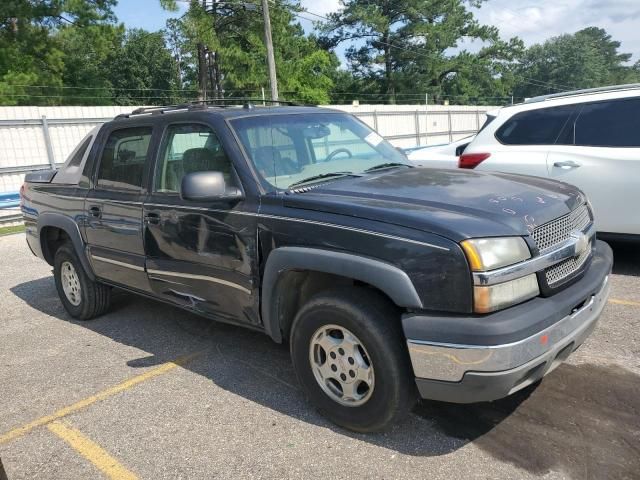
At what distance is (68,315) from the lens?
569 cm

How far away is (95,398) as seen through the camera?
3.86 metres

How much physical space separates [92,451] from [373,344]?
1.76m

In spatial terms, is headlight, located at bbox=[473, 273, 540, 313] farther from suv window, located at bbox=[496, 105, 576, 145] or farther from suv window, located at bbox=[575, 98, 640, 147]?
suv window, located at bbox=[496, 105, 576, 145]

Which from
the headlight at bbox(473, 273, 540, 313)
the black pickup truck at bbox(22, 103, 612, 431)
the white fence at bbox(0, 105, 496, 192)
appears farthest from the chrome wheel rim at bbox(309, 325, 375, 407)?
the white fence at bbox(0, 105, 496, 192)

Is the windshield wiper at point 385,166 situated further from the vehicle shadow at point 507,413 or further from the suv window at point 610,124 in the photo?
the suv window at point 610,124

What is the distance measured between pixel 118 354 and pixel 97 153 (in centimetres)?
172

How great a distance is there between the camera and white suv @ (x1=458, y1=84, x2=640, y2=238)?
17.4 ft

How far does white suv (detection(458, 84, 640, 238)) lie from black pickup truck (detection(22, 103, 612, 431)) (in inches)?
77.6

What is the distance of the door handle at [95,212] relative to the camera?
15.3 ft

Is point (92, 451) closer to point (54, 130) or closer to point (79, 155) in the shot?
point (79, 155)

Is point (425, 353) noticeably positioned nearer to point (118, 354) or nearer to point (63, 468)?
point (63, 468)

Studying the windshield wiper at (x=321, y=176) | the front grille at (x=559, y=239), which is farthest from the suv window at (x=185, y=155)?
the front grille at (x=559, y=239)

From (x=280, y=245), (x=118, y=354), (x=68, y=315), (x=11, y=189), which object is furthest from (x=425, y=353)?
(x=11, y=189)

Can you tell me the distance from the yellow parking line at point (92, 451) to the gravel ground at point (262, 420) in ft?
0.06
